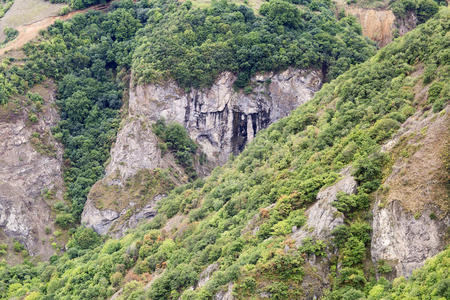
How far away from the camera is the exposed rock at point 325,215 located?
54.7 m

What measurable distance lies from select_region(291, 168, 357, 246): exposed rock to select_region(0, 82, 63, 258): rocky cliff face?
53463 mm

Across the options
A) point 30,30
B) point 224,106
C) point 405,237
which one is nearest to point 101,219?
point 224,106

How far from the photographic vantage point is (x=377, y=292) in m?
48.7

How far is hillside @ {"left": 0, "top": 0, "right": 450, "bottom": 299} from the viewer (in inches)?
2045

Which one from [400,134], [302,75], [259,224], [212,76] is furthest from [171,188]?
[400,134]

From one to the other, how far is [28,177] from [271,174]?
4702 centimetres

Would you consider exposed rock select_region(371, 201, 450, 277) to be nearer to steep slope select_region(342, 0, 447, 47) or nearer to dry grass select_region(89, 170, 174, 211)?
dry grass select_region(89, 170, 174, 211)

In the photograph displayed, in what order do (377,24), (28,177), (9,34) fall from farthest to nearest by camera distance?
(377,24)
(9,34)
(28,177)

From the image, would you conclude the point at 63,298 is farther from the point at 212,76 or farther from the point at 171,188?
the point at 212,76

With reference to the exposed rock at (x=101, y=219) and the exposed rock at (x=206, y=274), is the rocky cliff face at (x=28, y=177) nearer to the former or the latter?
the exposed rock at (x=101, y=219)

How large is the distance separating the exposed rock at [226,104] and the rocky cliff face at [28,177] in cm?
1549

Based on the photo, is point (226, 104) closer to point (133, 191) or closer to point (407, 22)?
point (133, 191)

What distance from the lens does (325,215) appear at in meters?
55.5

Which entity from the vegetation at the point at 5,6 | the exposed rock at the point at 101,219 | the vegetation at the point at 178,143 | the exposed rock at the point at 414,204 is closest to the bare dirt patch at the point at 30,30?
the vegetation at the point at 5,6
